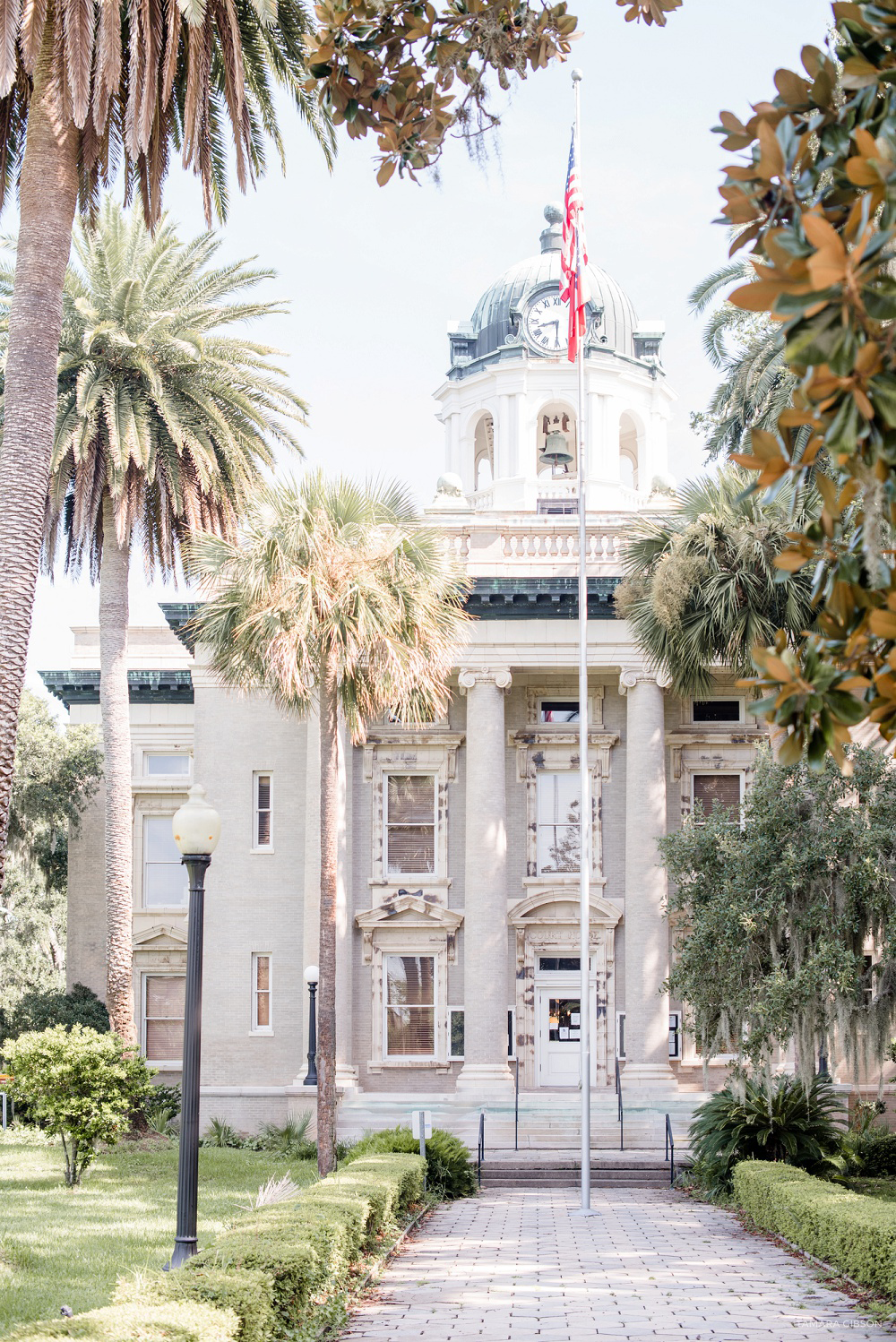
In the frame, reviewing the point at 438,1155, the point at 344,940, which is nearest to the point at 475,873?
the point at 344,940

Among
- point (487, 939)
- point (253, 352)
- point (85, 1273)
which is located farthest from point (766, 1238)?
point (253, 352)

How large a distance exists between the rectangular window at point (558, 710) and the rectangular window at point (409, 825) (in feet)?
Result: 9.57

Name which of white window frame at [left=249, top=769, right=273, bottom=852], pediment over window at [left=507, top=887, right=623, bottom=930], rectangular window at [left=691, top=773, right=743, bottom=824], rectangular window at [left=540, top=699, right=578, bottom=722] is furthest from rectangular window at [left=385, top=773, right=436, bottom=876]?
rectangular window at [left=691, top=773, right=743, bottom=824]

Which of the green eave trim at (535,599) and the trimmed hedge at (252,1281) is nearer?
the trimmed hedge at (252,1281)

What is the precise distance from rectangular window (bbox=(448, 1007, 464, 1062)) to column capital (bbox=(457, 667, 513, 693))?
7.02 meters

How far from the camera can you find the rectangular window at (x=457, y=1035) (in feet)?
102

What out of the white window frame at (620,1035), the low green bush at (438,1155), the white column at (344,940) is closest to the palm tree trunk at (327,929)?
the low green bush at (438,1155)

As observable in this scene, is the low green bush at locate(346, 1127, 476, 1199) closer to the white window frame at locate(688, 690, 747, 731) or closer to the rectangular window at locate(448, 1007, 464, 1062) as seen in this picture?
the rectangular window at locate(448, 1007, 464, 1062)

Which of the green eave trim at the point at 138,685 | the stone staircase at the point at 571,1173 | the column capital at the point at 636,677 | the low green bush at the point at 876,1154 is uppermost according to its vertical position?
the green eave trim at the point at 138,685

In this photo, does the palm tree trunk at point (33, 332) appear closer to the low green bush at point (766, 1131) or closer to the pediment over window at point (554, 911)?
the low green bush at point (766, 1131)

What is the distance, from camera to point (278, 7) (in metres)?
15.5

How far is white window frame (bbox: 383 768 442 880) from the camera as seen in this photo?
32.2m

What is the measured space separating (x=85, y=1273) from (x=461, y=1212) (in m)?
7.70

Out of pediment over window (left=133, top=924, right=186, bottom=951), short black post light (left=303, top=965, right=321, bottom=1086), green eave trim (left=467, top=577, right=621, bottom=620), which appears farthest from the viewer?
pediment over window (left=133, top=924, right=186, bottom=951)
